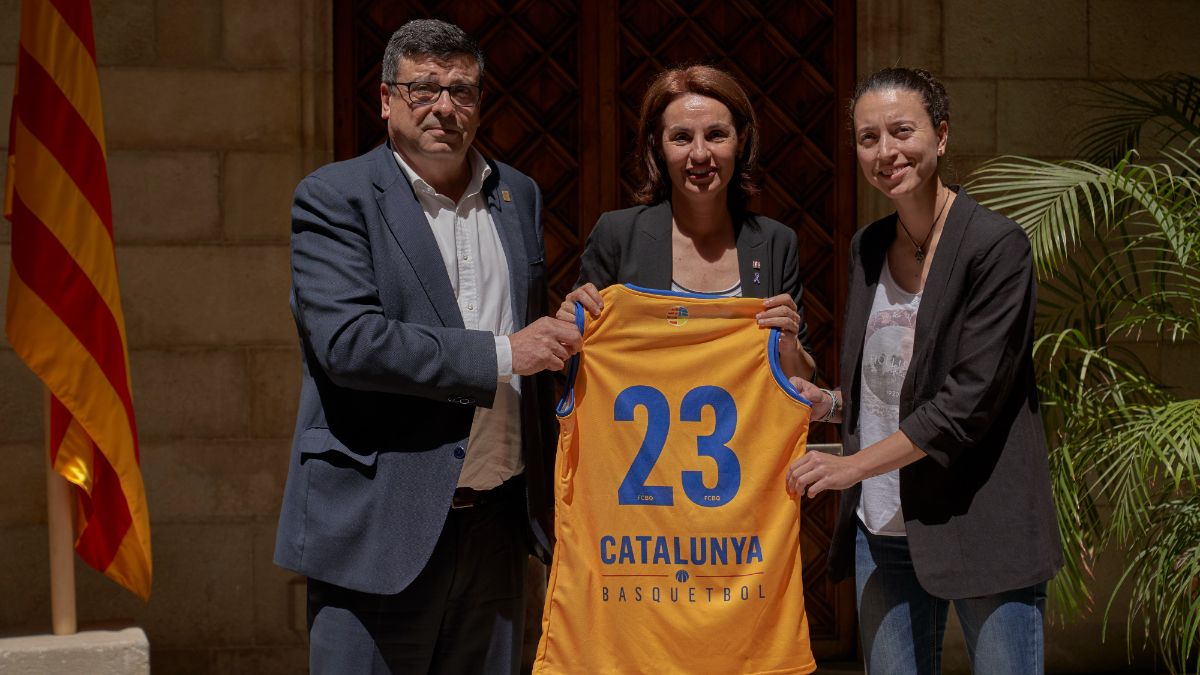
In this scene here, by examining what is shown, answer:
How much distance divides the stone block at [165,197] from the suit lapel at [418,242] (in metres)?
2.76

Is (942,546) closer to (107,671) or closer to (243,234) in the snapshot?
(107,671)

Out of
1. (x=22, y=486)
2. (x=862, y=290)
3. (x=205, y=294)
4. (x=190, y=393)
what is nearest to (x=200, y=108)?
(x=205, y=294)

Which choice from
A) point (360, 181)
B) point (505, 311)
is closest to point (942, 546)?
point (505, 311)

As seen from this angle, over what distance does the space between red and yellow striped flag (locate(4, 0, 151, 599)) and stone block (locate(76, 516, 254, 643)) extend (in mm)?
1372

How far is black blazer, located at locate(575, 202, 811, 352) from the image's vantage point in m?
3.55

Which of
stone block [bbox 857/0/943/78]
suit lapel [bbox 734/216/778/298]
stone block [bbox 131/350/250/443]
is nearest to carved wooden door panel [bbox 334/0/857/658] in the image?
stone block [bbox 857/0/943/78]

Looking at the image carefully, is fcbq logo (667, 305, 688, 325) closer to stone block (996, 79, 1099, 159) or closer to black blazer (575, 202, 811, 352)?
black blazer (575, 202, 811, 352)

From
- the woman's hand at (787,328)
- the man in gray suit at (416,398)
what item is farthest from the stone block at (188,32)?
the woman's hand at (787,328)

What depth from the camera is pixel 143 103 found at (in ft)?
18.8

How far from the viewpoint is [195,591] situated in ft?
19.1

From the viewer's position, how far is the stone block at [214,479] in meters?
5.77

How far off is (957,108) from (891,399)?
3243 mm

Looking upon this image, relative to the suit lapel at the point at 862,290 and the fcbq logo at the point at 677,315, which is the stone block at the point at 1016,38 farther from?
the fcbq logo at the point at 677,315

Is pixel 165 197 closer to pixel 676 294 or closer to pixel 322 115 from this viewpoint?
pixel 322 115
